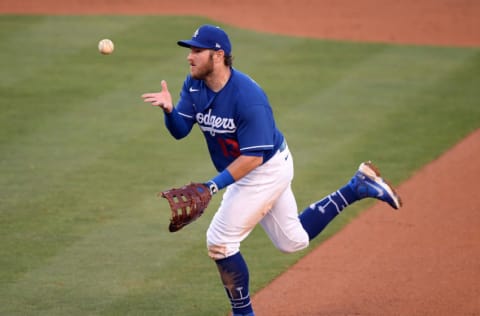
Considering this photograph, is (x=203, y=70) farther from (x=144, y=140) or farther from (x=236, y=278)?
(x=144, y=140)

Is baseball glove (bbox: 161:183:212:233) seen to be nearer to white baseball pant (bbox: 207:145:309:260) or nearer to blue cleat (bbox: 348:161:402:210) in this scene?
white baseball pant (bbox: 207:145:309:260)

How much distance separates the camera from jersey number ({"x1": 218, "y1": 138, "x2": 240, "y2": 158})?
243 inches

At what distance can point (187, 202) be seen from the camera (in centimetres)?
576

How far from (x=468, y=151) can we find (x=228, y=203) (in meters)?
4.87

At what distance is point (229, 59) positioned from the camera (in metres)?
6.19

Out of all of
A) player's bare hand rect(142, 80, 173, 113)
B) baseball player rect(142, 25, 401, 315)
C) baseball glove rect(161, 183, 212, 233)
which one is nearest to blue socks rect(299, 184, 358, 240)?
baseball player rect(142, 25, 401, 315)

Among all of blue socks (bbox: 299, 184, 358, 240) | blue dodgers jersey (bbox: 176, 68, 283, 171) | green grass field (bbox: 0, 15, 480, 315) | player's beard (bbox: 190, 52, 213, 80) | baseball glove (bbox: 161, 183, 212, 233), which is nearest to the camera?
baseball glove (bbox: 161, 183, 212, 233)

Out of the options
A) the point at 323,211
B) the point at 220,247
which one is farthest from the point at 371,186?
the point at 220,247

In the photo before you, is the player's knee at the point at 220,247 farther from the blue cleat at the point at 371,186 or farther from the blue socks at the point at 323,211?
the blue cleat at the point at 371,186

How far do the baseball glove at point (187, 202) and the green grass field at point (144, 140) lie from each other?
113 centimetres

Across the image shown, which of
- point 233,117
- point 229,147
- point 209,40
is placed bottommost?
point 229,147

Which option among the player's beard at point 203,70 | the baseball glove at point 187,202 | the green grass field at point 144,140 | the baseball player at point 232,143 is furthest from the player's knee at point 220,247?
the player's beard at point 203,70

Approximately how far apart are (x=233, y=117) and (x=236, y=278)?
107 centimetres

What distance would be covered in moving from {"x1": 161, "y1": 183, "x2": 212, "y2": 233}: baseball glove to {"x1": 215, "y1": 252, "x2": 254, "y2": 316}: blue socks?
50 centimetres
